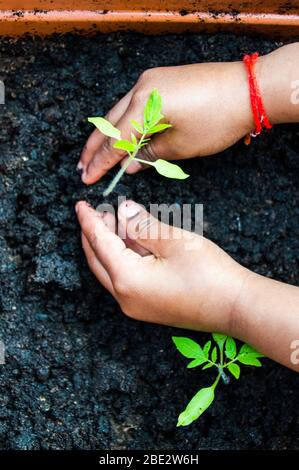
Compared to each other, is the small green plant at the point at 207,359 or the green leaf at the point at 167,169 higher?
the green leaf at the point at 167,169

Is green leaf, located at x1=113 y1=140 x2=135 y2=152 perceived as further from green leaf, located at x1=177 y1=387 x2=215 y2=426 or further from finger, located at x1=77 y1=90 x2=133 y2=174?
green leaf, located at x1=177 y1=387 x2=215 y2=426

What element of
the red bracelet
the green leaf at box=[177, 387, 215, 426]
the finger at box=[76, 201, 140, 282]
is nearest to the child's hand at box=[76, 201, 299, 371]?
the finger at box=[76, 201, 140, 282]

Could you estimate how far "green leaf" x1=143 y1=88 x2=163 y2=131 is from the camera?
1.45 meters

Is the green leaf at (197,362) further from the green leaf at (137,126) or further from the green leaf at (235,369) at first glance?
the green leaf at (137,126)

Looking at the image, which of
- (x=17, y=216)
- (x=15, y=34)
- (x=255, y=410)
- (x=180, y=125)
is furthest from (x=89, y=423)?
(x=15, y=34)

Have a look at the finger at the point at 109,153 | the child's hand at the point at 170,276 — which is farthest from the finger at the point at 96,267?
the finger at the point at 109,153

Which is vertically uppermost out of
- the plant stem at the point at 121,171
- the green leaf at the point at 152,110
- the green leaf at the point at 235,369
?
the green leaf at the point at 152,110

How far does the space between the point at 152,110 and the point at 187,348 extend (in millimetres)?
436

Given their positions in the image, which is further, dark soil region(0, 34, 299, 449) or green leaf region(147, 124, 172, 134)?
dark soil region(0, 34, 299, 449)

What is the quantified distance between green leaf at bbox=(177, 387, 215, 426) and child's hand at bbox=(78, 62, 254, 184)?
0.44 metres

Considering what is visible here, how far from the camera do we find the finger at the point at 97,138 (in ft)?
5.29

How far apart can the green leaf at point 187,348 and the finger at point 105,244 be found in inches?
6.6

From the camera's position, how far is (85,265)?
5.38 feet

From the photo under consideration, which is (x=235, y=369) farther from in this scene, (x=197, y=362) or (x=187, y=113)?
(x=187, y=113)
